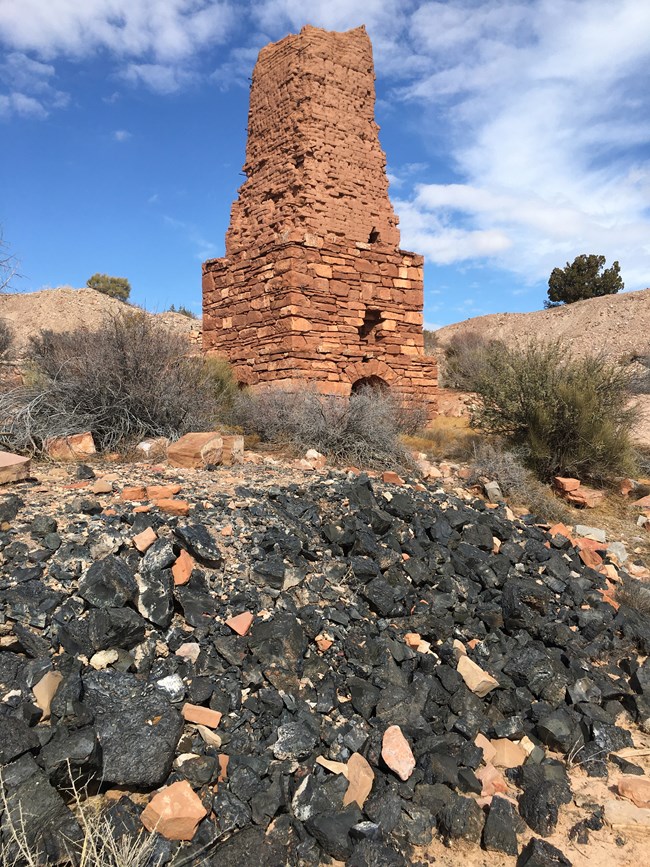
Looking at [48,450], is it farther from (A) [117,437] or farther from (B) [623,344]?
(B) [623,344]

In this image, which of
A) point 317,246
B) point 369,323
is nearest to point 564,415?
point 369,323

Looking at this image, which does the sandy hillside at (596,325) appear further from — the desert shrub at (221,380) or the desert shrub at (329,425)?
the desert shrub at (329,425)

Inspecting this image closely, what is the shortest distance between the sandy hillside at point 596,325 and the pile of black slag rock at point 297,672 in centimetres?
2448

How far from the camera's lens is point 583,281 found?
34.8 m

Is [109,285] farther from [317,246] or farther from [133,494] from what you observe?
[133,494]

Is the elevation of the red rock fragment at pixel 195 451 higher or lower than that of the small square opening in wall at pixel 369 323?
lower

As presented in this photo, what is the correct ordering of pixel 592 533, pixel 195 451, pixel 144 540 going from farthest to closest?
pixel 592 533 → pixel 195 451 → pixel 144 540

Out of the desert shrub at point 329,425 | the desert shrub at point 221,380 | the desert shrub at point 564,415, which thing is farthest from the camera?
the desert shrub at point 221,380

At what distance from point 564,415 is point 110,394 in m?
5.93

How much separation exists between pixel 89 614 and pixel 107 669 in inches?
11.9

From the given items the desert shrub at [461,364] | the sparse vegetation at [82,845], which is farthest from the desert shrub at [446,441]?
the desert shrub at [461,364]

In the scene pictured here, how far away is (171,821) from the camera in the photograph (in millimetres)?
2057

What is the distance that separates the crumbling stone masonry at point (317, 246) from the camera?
967 cm

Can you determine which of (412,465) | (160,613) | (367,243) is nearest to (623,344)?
(367,243)
